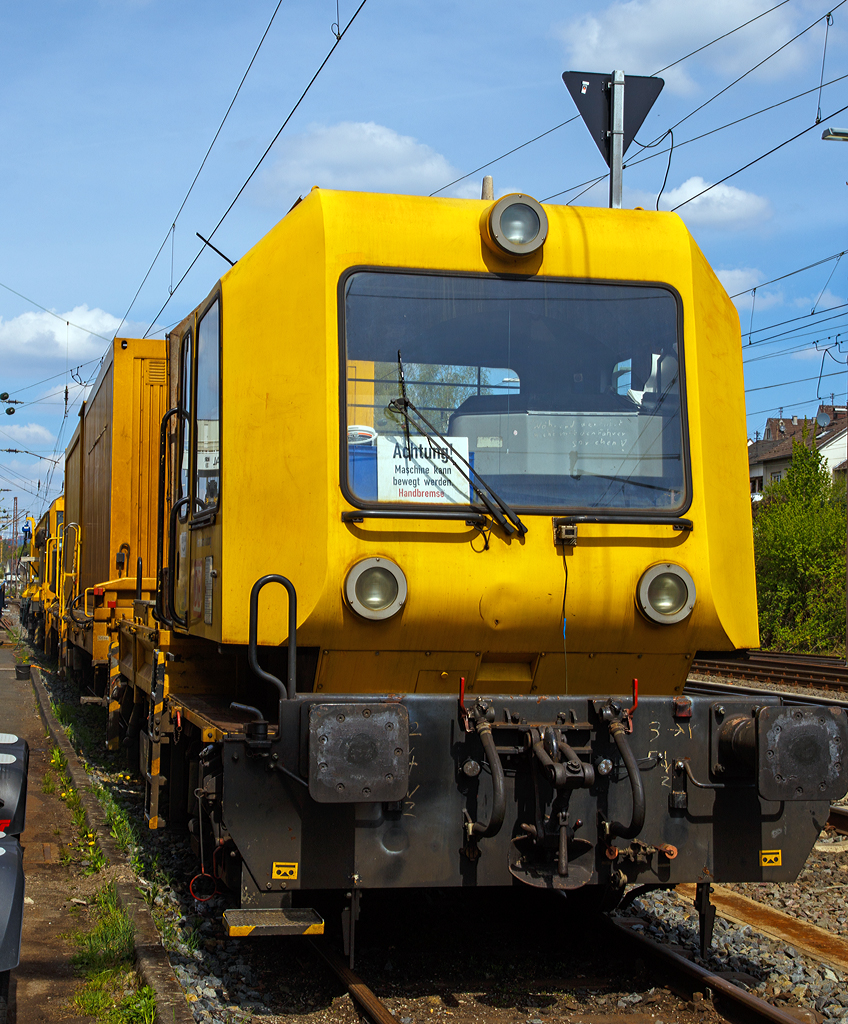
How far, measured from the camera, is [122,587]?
9820 millimetres

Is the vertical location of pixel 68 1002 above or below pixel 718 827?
below

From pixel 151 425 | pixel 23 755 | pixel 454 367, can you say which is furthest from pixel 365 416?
pixel 151 425

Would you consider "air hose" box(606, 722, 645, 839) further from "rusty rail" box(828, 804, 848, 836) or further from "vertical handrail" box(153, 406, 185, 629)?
"rusty rail" box(828, 804, 848, 836)

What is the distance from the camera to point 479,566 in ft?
14.7

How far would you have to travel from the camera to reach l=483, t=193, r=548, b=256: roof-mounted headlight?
4.68 metres

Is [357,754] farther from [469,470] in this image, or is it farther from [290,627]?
[469,470]

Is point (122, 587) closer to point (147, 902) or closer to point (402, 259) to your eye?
point (147, 902)

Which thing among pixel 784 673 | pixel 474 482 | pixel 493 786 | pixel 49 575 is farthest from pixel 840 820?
pixel 49 575

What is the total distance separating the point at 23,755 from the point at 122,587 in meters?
5.89

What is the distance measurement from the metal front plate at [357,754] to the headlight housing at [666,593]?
4.09 ft

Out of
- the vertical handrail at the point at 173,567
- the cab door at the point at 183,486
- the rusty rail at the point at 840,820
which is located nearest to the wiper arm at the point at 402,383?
the cab door at the point at 183,486

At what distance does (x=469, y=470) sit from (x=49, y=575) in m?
19.4

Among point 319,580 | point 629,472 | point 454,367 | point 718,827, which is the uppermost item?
point 454,367

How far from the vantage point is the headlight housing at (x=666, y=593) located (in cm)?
458
